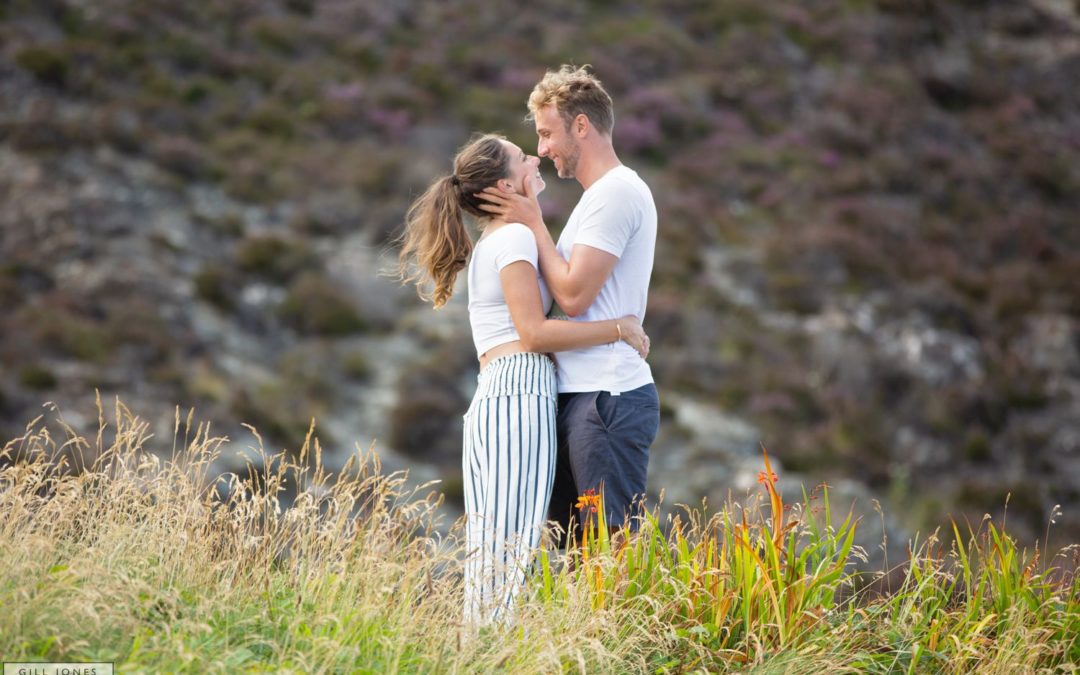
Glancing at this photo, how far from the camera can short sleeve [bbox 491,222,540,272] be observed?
387 centimetres

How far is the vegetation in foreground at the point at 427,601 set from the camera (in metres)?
3.23

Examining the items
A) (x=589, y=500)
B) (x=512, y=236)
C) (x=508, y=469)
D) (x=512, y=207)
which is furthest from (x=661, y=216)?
(x=589, y=500)

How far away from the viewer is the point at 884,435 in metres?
14.3

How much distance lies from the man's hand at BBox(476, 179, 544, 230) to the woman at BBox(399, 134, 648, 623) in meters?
0.04

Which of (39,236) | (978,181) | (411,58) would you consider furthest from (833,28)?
(39,236)

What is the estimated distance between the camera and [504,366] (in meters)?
3.98

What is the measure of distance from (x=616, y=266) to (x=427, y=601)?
151 centimetres

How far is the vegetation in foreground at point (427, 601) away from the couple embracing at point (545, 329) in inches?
7.7

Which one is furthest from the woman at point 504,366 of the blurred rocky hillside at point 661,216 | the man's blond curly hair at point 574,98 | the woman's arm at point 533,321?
the blurred rocky hillside at point 661,216

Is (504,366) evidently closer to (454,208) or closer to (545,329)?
(545,329)

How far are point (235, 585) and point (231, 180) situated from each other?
46.8ft

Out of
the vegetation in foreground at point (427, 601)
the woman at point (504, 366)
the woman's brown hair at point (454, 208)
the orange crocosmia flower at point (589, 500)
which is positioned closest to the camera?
the vegetation in foreground at point (427, 601)

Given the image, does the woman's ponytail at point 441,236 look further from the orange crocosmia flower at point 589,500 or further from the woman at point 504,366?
the orange crocosmia flower at point 589,500

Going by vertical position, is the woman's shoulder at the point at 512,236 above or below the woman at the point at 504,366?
above
